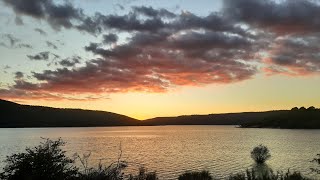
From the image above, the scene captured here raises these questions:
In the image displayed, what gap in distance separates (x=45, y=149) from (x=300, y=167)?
46.7 metres

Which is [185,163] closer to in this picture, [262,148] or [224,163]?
[224,163]

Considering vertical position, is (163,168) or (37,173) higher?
(37,173)

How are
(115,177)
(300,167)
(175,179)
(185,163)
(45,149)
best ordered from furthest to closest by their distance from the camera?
(185,163) < (300,167) < (175,179) < (45,149) < (115,177)

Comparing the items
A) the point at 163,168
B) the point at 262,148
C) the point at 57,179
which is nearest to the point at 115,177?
the point at 57,179

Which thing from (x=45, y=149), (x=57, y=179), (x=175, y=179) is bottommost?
(x=175, y=179)

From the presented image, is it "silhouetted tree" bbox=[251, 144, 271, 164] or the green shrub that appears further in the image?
"silhouetted tree" bbox=[251, 144, 271, 164]

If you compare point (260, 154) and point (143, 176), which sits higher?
point (143, 176)

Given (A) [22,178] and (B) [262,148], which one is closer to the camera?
(A) [22,178]

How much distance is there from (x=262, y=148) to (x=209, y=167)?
34.5 feet

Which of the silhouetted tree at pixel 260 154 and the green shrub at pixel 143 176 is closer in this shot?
the green shrub at pixel 143 176

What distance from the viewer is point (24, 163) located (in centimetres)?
1914

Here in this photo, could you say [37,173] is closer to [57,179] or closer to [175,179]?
[57,179]

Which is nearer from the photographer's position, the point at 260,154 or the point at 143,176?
the point at 143,176

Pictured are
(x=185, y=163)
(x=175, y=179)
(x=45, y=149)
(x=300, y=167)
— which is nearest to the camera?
(x=45, y=149)
